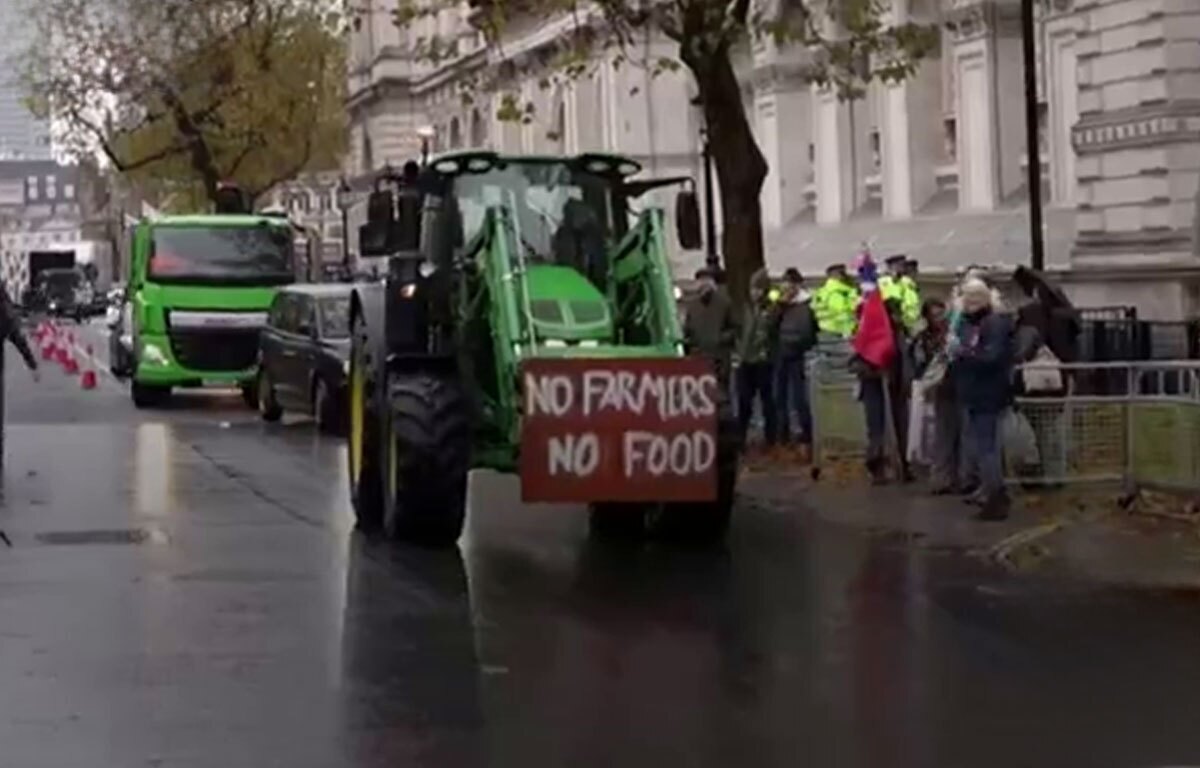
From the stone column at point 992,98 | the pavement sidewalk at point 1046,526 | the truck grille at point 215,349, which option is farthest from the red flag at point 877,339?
the truck grille at point 215,349

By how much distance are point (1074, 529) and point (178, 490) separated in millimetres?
8016

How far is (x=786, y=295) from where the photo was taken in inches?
982

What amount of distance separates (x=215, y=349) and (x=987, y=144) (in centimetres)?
1138

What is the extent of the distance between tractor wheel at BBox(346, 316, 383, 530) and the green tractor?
0.02 meters

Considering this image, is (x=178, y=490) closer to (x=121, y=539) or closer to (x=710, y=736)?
(x=121, y=539)

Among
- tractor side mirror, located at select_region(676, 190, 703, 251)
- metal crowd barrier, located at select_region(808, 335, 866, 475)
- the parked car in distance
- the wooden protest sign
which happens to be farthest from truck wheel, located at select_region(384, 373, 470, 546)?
the parked car in distance

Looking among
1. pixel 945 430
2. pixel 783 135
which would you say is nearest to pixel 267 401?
pixel 945 430

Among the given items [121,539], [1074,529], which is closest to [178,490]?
[121,539]

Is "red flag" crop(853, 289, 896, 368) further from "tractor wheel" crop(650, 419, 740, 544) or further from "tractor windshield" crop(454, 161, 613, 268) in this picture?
"tractor windshield" crop(454, 161, 613, 268)

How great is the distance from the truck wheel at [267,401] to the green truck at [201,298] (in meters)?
2.11

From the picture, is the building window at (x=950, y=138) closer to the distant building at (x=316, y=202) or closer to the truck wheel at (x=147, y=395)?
the truck wheel at (x=147, y=395)

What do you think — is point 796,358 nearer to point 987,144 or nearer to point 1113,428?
point 1113,428

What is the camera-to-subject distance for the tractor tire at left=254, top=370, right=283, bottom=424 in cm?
3359

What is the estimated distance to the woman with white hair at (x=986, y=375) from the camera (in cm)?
1922
